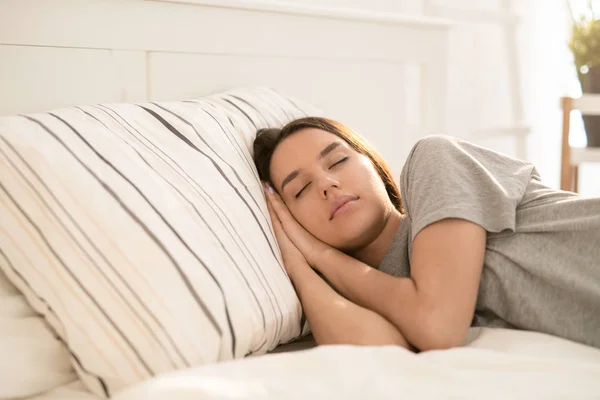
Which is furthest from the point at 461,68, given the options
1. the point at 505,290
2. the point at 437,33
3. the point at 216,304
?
the point at 216,304

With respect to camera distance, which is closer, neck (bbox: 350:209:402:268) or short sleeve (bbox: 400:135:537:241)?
short sleeve (bbox: 400:135:537:241)

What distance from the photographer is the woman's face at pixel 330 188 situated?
1229mm

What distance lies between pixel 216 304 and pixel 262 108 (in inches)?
24.7

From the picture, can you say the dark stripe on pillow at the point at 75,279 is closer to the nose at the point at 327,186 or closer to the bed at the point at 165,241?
the bed at the point at 165,241

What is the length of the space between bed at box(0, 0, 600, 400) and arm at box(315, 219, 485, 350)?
7cm

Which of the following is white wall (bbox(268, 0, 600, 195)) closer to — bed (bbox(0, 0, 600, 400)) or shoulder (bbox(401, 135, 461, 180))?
bed (bbox(0, 0, 600, 400))

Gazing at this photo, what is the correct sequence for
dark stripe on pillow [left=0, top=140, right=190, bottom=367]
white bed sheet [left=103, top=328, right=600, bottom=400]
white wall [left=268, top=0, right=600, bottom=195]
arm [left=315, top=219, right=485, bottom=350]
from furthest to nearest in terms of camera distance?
white wall [left=268, top=0, right=600, bottom=195]
arm [left=315, top=219, right=485, bottom=350]
dark stripe on pillow [left=0, top=140, right=190, bottom=367]
white bed sheet [left=103, top=328, right=600, bottom=400]

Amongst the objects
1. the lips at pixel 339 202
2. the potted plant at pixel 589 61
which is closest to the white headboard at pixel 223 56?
the lips at pixel 339 202

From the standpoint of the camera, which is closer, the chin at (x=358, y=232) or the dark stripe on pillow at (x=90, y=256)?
the dark stripe on pillow at (x=90, y=256)

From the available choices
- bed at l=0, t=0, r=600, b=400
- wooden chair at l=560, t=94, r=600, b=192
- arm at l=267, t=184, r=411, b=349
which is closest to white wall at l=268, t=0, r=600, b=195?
wooden chair at l=560, t=94, r=600, b=192

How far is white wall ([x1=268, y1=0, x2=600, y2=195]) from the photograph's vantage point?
2.85m

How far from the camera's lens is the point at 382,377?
0.82 meters

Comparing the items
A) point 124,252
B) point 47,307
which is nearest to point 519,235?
point 124,252

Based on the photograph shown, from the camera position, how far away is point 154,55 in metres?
1.45
